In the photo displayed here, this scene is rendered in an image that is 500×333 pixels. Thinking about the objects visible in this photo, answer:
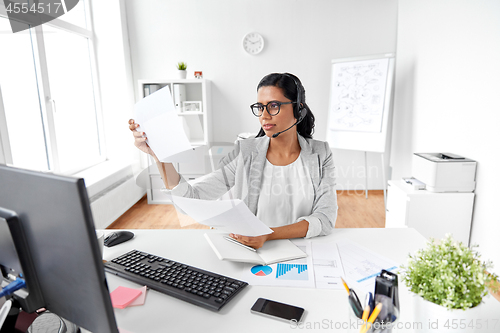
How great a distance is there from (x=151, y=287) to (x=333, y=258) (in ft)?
1.86

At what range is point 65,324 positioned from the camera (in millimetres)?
698

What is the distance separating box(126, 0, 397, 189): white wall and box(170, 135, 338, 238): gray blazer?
103 inches

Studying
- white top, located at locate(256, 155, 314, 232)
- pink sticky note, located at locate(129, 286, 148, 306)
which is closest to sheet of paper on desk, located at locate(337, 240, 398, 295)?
white top, located at locate(256, 155, 314, 232)

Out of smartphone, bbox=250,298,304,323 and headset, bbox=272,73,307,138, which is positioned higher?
headset, bbox=272,73,307,138

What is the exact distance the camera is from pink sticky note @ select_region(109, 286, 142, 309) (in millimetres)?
792

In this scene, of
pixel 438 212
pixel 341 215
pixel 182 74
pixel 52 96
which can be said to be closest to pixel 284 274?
pixel 438 212

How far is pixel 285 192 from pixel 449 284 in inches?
35.6

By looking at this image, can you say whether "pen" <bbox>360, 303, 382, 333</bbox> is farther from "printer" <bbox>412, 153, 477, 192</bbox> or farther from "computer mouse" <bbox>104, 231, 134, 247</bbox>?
"printer" <bbox>412, 153, 477, 192</bbox>

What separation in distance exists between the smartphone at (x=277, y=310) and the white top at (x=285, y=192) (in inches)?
26.1

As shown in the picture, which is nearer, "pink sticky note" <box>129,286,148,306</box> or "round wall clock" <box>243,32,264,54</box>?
"pink sticky note" <box>129,286,148,306</box>

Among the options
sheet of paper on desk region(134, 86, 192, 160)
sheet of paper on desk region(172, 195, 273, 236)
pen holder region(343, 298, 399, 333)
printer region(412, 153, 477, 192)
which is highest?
sheet of paper on desk region(134, 86, 192, 160)

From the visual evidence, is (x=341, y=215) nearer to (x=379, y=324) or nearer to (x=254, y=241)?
(x=254, y=241)

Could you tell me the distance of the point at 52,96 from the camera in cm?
289

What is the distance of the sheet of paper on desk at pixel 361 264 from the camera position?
881mm
